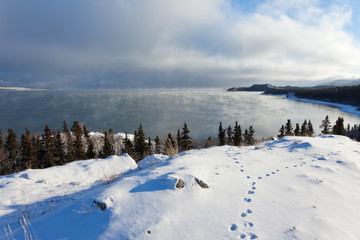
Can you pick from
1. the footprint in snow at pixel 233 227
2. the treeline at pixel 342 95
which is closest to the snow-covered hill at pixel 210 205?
the footprint in snow at pixel 233 227

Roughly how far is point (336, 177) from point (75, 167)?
10.9 metres

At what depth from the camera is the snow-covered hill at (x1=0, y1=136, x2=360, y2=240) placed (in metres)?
3.15

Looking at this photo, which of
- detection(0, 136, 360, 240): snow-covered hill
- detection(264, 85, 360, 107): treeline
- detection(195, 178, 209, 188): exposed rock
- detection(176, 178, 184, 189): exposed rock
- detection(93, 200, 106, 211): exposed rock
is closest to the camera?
detection(0, 136, 360, 240): snow-covered hill

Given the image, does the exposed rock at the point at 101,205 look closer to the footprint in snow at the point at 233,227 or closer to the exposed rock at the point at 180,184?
the exposed rock at the point at 180,184

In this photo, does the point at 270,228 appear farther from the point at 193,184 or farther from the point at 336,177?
the point at 336,177

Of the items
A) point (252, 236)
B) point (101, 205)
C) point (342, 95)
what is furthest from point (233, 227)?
point (342, 95)

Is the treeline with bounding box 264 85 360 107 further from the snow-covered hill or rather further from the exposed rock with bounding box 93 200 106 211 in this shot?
the exposed rock with bounding box 93 200 106 211

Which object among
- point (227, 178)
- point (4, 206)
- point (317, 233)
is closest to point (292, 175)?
point (227, 178)

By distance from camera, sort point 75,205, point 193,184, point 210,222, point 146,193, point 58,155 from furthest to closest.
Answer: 1. point 58,155
2. point 193,184
3. point 146,193
4. point 75,205
5. point 210,222

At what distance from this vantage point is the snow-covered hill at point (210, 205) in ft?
10.3

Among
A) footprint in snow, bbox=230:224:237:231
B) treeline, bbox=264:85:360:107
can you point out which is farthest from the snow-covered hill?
treeline, bbox=264:85:360:107

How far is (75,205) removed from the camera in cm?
380

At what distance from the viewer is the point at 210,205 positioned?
3.84 metres

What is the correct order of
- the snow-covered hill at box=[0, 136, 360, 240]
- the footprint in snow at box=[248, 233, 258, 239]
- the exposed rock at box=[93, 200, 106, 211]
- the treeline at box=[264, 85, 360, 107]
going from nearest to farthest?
the footprint in snow at box=[248, 233, 258, 239], the snow-covered hill at box=[0, 136, 360, 240], the exposed rock at box=[93, 200, 106, 211], the treeline at box=[264, 85, 360, 107]
